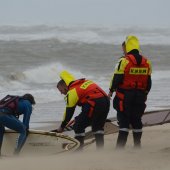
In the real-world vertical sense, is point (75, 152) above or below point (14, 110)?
below

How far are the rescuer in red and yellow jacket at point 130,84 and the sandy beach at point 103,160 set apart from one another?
46cm

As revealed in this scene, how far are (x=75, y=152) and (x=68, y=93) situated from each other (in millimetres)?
867

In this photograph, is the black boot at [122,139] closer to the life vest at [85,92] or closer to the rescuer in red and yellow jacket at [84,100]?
the rescuer in red and yellow jacket at [84,100]

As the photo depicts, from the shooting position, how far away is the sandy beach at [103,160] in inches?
279

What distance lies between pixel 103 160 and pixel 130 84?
4.03 ft

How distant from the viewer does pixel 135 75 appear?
26.7 ft

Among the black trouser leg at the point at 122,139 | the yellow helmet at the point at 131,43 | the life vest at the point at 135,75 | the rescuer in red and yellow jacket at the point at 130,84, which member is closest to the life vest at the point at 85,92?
the rescuer in red and yellow jacket at the point at 130,84

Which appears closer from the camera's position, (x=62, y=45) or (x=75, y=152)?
(x=75, y=152)

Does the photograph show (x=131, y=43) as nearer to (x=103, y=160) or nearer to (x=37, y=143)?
(x=103, y=160)

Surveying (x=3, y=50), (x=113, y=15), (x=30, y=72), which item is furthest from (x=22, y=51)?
(x=113, y=15)

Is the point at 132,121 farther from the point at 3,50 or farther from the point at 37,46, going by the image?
the point at 37,46

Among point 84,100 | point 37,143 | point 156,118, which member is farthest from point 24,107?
point 156,118

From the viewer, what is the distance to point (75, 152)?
321 inches

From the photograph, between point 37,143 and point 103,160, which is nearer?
point 103,160
